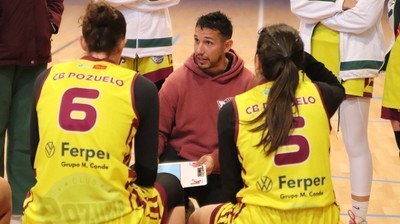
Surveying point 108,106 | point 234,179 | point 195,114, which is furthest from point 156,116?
point 195,114

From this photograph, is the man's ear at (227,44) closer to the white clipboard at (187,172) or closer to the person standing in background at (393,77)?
the white clipboard at (187,172)

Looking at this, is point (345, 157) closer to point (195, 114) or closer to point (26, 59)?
point (195, 114)

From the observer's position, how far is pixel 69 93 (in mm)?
2443

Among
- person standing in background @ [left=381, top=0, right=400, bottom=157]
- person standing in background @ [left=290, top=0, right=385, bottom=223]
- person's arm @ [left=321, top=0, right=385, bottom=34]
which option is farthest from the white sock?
person's arm @ [left=321, top=0, right=385, bottom=34]

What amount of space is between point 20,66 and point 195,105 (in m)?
1.05

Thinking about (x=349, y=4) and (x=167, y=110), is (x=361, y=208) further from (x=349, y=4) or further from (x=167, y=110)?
(x=167, y=110)

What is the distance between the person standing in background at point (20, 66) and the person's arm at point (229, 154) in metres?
1.55

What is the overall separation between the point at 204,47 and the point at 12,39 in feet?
Answer: 3.44

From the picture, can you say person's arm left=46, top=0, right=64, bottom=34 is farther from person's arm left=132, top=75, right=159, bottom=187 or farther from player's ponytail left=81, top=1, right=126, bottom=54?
person's arm left=132, top=75, right=159, bottom=187

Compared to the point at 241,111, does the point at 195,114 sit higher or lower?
lower

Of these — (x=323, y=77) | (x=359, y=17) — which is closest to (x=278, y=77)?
(x=323, y=77)

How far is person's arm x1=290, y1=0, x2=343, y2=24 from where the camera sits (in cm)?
356

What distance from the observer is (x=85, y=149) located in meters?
2.40

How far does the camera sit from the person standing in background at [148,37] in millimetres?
3877
